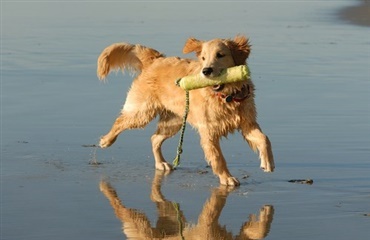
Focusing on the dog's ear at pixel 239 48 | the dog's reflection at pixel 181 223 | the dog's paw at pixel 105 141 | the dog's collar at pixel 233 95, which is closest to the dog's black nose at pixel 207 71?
the dog's collar at pixel 233 95

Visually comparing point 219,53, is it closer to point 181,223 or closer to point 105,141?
point 105,141

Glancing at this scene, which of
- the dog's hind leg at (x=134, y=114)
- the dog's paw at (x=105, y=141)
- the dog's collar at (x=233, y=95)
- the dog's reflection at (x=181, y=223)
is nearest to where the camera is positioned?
the dog's reflection at (x=181, y=223)

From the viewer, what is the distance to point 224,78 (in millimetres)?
7824

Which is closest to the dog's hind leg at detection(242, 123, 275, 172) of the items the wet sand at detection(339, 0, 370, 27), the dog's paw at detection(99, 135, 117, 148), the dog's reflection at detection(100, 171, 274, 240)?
the dog's reflection at detection(100, 171, 274, 240)

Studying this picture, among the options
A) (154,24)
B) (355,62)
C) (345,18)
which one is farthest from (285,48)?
(345,18)

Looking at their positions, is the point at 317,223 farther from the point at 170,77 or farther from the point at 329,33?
the point at 329,33

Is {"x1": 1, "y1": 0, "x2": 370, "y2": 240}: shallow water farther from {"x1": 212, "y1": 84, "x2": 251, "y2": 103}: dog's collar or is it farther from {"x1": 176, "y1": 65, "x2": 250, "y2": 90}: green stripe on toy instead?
{"x1": 176, "y1": 65, "x2": 250, "y2": 90}: green stripe on toy

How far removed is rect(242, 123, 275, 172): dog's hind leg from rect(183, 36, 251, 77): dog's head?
541 millimetres

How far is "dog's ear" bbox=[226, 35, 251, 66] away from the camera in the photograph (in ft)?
26.2

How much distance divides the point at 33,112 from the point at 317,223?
16.0 ft

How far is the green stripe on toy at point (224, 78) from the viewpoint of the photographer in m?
7.76

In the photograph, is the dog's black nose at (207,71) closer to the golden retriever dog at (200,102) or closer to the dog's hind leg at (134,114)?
the golden retriever dog at (200,102)

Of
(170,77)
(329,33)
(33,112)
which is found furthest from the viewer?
(329,33)

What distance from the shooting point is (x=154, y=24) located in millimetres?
18516
